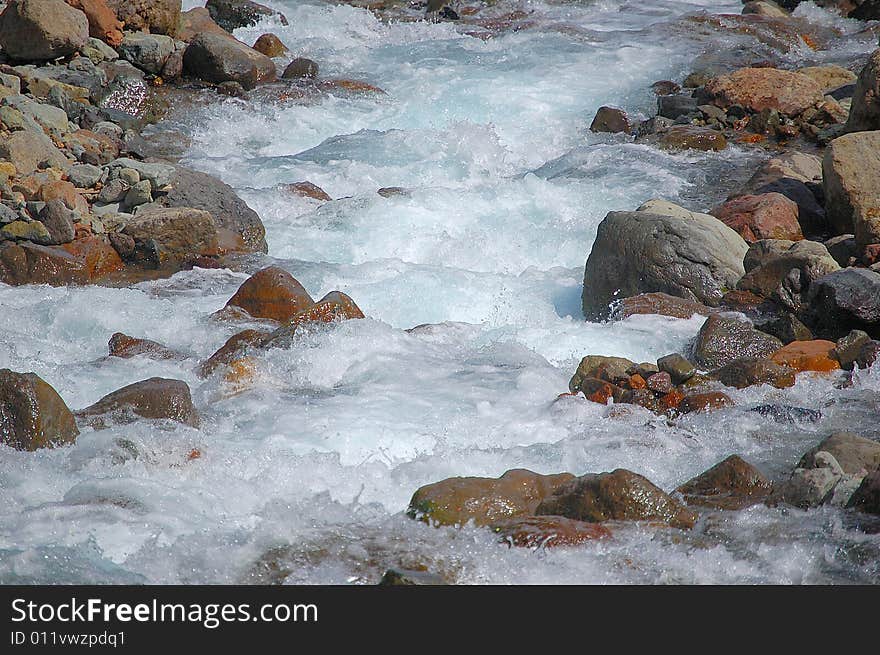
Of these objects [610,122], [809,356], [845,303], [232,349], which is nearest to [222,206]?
[232,349]

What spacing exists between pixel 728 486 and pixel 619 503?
717 mm

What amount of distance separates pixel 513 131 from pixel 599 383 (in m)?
6.88

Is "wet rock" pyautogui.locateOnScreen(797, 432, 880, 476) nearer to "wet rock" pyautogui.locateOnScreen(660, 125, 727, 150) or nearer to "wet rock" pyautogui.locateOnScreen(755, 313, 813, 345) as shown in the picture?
"wet rock" pyautogui.locateOnScreen(755, 313, 813, 345)

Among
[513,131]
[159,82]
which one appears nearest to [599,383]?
[513,131]

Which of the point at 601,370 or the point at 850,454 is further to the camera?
the point at 601,370

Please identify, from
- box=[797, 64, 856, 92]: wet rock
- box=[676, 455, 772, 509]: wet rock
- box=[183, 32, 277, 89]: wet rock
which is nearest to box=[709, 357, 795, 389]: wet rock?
box=[676, 455, 772, 509]: wet rock

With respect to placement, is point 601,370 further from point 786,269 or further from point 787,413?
point 786,269

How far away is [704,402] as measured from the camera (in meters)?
5.70

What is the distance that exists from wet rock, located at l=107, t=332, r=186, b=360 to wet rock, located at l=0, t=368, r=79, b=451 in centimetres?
148

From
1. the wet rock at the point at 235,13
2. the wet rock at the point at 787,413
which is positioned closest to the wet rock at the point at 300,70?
the wet rock at the point at 235,13

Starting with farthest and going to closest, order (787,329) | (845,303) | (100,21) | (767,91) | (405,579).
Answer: (100,21) → (767,91) → (787,329) → (845,303) → (405,579)

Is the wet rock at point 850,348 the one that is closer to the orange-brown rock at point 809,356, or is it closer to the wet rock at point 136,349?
the orange-brown rock at point 809,356
